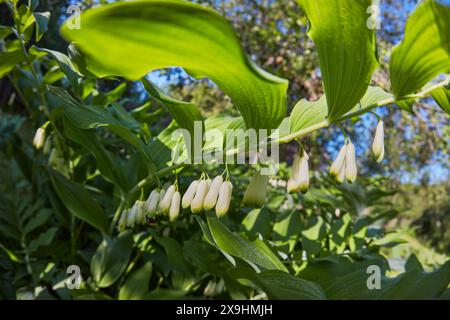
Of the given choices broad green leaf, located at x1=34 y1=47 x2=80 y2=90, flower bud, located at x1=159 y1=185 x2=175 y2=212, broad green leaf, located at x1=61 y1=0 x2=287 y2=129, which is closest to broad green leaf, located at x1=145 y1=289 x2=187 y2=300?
flower bud, located at x1=159 y1=185 x2=175 y2=212

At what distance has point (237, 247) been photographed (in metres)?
0.61

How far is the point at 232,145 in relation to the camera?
711 mm

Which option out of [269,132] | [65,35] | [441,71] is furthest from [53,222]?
[441,71]

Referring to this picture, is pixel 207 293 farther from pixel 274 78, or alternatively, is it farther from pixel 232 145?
pixel 274 78

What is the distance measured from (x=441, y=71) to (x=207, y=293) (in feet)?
2.44

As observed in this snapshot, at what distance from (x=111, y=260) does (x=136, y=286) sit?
0.28 feet

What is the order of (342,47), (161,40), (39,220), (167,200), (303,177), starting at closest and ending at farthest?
(161,40) < (342,47) < (303,177) < (167,200) < (39,220)

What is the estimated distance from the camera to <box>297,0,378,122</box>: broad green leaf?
48 centimetres

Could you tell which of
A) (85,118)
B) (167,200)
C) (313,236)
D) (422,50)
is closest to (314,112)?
(422,50)

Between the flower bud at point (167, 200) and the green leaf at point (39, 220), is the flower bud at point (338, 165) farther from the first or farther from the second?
the green leaf at point (39, 220)

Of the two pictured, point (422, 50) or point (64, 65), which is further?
point (64, 65)

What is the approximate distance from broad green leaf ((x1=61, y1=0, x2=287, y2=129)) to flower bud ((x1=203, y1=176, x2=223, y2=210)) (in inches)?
8.4

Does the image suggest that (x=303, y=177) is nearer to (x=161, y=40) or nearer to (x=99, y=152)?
(x=161, y=40)

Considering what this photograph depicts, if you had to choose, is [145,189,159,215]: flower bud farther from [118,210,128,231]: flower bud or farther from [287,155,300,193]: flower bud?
[287,155,300,193]: flower bud
